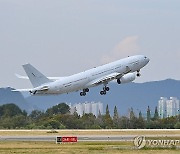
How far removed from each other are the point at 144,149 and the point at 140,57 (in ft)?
195

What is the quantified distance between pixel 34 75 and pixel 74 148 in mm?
47422

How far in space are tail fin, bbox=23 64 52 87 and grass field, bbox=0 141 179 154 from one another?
33.4 m

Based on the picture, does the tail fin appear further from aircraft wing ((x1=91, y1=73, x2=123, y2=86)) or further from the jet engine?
the jet engine

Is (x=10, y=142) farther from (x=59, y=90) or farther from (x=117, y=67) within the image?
(x=117, y=67)

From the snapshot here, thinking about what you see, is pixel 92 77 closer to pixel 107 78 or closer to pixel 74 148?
pixel 107 78

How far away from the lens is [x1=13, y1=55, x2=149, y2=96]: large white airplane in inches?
5935

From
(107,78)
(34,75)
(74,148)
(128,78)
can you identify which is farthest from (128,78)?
(74,148)

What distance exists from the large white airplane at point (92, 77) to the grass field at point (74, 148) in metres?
34.1

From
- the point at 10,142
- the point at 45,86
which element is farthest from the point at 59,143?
the point at 45,86

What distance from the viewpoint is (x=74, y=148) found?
105m

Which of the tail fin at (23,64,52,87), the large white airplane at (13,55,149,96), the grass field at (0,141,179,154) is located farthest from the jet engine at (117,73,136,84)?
the grass field at (0,141,179,154)

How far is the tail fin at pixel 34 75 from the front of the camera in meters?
150

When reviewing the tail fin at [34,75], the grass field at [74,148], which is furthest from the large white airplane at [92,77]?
the grass field at [74,148]

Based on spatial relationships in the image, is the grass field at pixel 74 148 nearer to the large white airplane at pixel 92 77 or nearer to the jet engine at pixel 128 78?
the large white airplane at pixel 92 77
